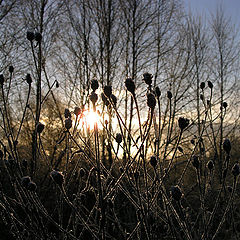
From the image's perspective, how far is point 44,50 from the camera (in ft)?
18.4

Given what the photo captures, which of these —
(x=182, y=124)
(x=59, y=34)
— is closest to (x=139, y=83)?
(x=59, y=34)

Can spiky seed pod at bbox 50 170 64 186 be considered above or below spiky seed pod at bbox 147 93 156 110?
below

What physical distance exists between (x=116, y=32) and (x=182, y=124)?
486 cm

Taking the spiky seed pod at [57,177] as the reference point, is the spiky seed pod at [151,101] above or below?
above

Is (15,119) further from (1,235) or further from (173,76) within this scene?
(173,76)

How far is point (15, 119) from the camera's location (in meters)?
6.41

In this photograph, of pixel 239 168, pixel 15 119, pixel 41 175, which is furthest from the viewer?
pixel 15 119

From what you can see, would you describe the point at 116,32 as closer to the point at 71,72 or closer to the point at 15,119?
the point at 71,72

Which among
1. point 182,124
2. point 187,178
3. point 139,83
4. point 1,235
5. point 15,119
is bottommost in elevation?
point 1,235

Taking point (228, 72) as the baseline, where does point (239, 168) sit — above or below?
below

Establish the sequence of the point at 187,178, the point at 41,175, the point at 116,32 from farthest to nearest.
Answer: the point at 187,178 → the point at 41,175 → the point at 116,32

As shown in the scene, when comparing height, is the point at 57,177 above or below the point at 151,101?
below

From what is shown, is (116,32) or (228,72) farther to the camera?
(228,72)

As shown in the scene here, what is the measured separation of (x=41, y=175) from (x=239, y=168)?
18.0 ft
